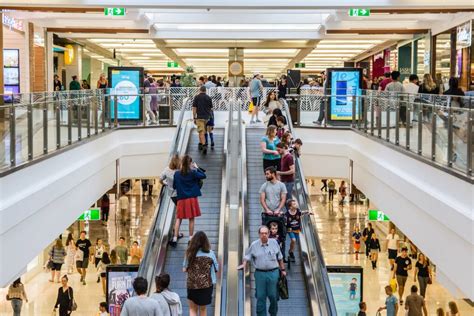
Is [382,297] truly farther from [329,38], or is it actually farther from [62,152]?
[329,38]

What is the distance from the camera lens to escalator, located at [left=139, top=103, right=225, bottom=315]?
461 inches

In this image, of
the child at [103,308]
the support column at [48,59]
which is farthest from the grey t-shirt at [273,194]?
the support column at [48,59]

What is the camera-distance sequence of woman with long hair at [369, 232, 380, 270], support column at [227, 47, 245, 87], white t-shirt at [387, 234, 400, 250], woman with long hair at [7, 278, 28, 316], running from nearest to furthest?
woman with long hair at [7, 278, 28, 316], white t-shirt at [387, 234, 400, 250], woman with long hair at [369, 232, 380, 270], support column at [227, 47, 245, 87]

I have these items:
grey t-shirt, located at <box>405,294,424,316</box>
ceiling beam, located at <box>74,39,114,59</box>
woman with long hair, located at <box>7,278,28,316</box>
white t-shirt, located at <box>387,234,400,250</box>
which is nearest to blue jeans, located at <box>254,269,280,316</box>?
grey t-shirt, located at <box>405,294,424,316</box>

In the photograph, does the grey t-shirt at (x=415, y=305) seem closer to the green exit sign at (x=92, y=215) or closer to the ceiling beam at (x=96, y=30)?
the green exit sign at (x=92, y=215)

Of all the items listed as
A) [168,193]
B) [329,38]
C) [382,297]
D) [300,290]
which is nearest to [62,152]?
[168,193]

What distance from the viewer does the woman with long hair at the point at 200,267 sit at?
9.67 m

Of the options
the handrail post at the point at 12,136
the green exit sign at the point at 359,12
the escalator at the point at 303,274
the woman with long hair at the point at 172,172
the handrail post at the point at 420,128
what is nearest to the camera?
the escalator at the point at 303,274

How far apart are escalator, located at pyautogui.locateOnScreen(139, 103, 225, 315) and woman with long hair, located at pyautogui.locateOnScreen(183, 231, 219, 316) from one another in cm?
101

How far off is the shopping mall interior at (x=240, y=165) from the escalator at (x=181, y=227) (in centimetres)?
4

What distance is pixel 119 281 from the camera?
51.7ft

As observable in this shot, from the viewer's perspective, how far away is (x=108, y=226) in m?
34.3

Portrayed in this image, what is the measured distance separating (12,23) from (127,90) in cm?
633

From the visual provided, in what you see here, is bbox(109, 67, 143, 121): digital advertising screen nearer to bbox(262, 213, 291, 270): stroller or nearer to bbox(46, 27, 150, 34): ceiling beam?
bbox(46, 27, 150, 34): ceiling beam
